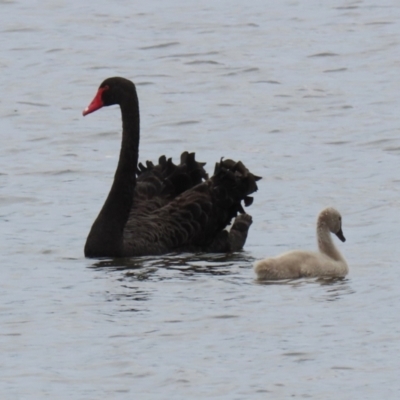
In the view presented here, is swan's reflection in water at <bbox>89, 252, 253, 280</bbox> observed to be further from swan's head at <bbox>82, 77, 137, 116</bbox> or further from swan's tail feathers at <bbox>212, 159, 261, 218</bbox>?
swan's head at <bbox>82, 77, 137, 116</bbox>

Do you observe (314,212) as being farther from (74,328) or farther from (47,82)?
(47,82)

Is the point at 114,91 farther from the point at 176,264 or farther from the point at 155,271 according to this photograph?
the point at 155,271

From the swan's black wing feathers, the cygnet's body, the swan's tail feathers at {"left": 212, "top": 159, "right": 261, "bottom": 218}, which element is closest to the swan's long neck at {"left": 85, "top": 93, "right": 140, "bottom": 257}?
the swan's black wing feathers

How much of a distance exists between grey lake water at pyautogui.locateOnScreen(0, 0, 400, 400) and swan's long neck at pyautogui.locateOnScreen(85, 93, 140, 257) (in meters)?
0.15

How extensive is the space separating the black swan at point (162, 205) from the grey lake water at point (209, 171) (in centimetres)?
15

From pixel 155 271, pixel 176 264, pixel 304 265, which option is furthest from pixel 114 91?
pixel 304 265

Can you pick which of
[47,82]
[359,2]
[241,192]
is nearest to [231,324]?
[241,192]

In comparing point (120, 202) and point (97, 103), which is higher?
point (97, 103)

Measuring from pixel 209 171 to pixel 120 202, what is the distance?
2596 mm

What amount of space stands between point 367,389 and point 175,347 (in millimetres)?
1027

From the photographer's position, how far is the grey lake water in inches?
242

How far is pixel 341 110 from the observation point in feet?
45.8

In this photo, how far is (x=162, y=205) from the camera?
30.4 ft

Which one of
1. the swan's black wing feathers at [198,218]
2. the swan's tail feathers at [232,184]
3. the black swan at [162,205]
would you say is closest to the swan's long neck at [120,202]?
the black swan at [162,205]
